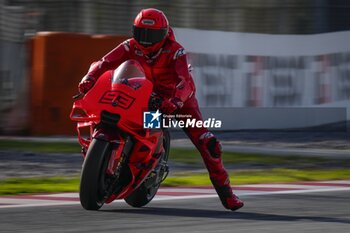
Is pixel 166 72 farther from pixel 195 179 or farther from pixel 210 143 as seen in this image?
pixel 195 179

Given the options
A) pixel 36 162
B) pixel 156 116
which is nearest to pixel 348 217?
pixel 156 116

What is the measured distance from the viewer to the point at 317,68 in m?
18.1

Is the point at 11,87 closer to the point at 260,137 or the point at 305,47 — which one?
the point at 260,137

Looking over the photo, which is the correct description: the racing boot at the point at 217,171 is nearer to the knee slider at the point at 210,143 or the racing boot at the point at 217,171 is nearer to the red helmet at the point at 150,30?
the knee slider at the point at 210,143

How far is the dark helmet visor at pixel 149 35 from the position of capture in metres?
7.89

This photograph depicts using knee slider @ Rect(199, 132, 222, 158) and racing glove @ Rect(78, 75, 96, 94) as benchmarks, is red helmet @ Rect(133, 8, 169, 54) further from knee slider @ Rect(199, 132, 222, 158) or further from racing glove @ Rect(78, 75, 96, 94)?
knee slider @ Rect(199, 132, 222, 158)

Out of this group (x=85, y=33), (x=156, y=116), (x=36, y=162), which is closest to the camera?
(x=156, y=116)

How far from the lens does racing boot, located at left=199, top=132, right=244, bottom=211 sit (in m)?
8.22

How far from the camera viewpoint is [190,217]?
7754mm

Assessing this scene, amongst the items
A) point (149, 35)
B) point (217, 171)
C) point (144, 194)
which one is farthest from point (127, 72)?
point (217, 171)

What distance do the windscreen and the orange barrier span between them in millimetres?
8416

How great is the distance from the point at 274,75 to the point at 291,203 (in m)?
9.10

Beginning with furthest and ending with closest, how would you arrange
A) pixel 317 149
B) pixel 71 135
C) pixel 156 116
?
pixel 71 135 < pixel 317 149 < pixel 156 116

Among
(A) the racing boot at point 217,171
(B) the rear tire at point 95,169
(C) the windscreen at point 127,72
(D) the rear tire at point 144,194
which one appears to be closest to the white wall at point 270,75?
(A) the racing boot at point 217,171
